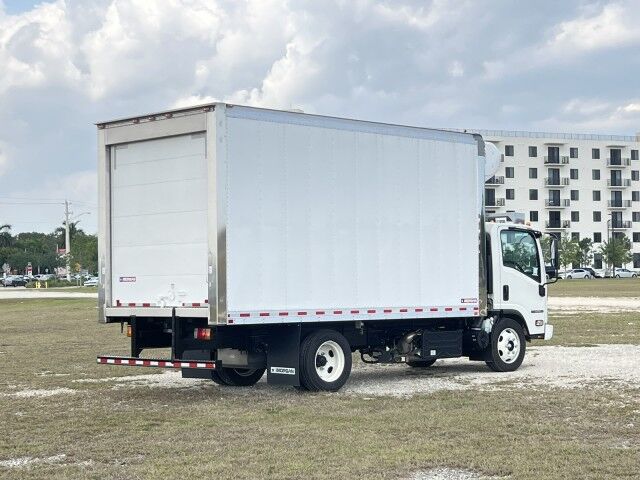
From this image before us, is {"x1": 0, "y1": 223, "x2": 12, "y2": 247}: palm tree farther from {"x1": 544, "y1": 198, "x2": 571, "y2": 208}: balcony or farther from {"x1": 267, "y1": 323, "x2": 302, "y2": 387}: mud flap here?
{"x1": 267, "y1": 323, "x2": 302, "y2": 387}: mud flap

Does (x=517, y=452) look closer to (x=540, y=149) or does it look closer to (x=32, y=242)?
(x=540, y=149)

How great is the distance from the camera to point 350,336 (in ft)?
52.0

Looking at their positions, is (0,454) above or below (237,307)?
below

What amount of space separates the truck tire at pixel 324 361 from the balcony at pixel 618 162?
435 feet

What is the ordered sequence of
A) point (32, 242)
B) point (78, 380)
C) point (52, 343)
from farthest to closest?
point (32, 242), point (52, 343), point (78, 380)

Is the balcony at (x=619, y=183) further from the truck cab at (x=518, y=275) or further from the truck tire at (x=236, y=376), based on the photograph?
the truck tire at (x=236, y=376)

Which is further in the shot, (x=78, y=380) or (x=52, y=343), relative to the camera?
(x=52, y=343)

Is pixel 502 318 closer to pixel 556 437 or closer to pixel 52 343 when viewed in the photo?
pixel 556 437

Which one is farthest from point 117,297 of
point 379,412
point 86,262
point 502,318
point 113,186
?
point 86,262

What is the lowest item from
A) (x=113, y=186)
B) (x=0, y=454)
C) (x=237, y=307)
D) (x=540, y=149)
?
(x=0, y=454)

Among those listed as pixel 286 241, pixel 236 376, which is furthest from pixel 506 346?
pixel 286 241

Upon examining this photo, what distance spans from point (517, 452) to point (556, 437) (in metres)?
0.99

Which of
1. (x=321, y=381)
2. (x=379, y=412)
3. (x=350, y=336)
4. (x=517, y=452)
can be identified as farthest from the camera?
(x=350, y=336)

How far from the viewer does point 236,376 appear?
16.3 metres
